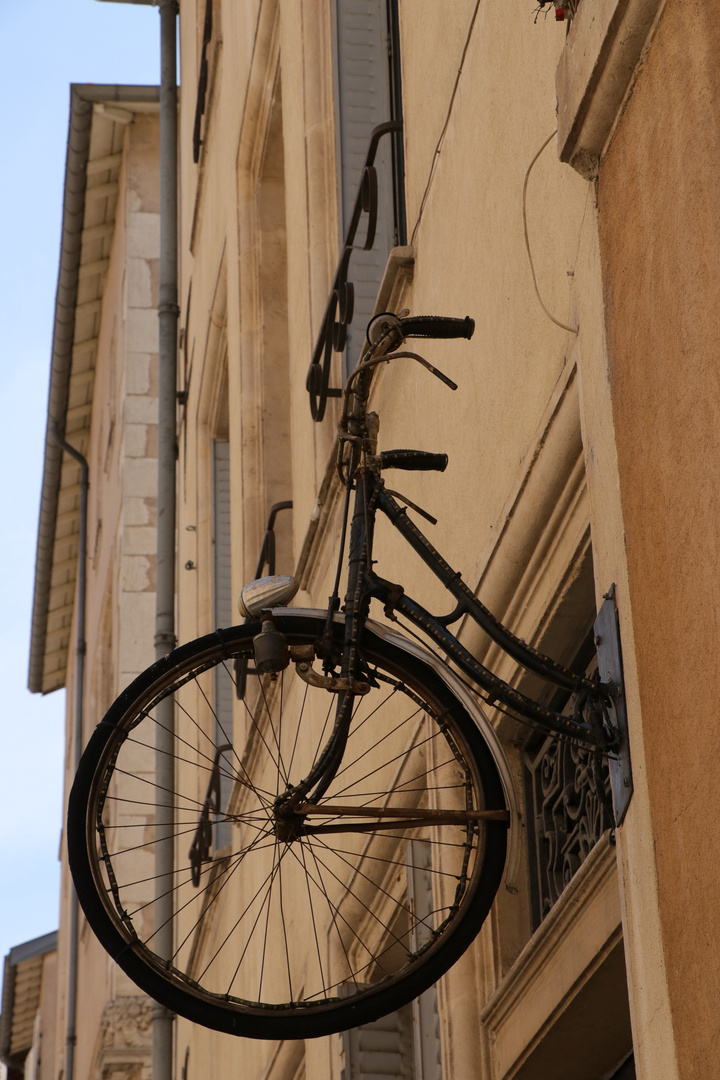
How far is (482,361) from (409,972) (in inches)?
76.5

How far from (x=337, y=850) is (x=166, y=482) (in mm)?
8295

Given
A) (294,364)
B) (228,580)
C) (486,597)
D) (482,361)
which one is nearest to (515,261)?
(482,361)

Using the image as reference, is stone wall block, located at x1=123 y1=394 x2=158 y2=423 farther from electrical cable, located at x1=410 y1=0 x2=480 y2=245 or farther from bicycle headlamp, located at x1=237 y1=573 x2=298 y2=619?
bicycle headlamp, located at x1=237 y1=573 x2=298 y2=619

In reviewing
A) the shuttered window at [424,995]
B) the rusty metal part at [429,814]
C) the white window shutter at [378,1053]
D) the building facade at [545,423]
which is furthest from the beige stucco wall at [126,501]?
the rusty metal part at [429,814]

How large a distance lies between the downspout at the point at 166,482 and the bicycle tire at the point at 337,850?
2.31 m

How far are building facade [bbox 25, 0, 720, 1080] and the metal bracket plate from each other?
35 millimetres

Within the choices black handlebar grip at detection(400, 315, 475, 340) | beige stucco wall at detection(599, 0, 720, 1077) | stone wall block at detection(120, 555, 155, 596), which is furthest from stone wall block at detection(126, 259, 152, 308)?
beige stucco wall at detection(599, 0, 720, 1077)

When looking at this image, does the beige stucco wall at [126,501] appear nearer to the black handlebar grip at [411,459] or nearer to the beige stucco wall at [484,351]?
the beige stucco wall at [484,351]

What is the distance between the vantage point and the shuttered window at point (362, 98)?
768 cm

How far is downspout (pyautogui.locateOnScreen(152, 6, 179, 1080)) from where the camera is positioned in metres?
12.6

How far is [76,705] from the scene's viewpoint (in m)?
23.2

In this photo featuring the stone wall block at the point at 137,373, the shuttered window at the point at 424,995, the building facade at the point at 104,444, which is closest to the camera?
the shuttered window at the point at 424,995

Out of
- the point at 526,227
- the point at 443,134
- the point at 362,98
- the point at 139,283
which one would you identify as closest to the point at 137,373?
the point at 139,283

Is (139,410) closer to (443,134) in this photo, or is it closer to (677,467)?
(443,134)
